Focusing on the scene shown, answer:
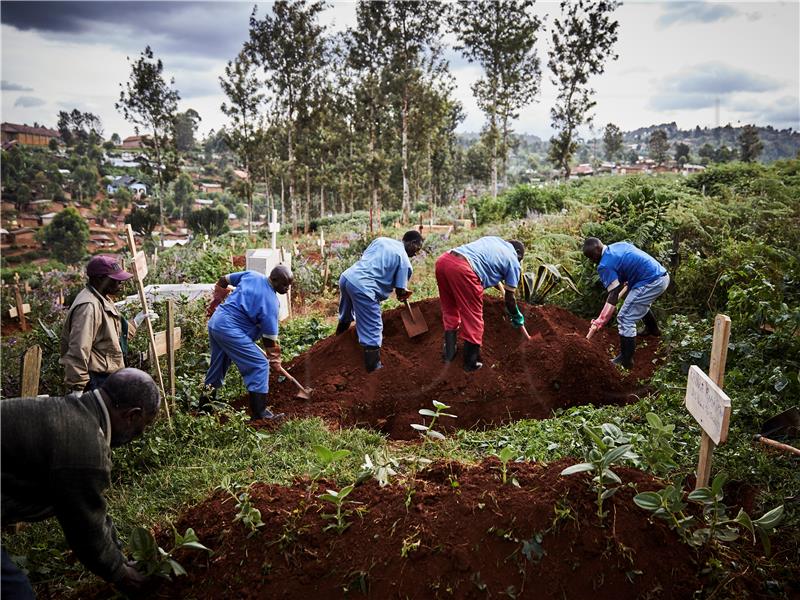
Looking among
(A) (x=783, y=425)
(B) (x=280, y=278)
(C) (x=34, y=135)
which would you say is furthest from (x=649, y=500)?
(C) (x=34, y=135)

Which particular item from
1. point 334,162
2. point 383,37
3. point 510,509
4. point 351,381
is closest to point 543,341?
point 351,381

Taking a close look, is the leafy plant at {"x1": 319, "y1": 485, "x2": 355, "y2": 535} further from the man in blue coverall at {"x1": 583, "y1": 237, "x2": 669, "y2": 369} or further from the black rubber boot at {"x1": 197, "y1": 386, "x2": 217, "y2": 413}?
the man in blue coverall at {"x1": 583, "y1": 237, "x2": 669, "y2": 369}

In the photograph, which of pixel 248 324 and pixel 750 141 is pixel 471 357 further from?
pixel 750 141

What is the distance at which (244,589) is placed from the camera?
2.84 meters

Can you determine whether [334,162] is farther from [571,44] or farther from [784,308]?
[784,308]

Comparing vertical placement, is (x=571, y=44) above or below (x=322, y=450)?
above

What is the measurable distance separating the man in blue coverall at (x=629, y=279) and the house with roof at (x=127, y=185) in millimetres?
57088

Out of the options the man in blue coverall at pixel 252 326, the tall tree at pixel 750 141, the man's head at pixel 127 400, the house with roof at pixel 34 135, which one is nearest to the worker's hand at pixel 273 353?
the man in blue coverall at pixel 252 326

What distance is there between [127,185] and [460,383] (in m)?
61.7

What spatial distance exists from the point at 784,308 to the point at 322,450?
3.87m

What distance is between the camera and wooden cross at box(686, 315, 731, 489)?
277 cm

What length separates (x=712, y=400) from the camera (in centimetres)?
288

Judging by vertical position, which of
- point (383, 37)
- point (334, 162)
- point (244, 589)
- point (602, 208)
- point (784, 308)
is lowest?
point (244, 589)

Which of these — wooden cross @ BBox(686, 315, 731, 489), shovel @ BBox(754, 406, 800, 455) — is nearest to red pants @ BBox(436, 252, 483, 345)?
shovel @ BBox(754, 406, 800, 455)
